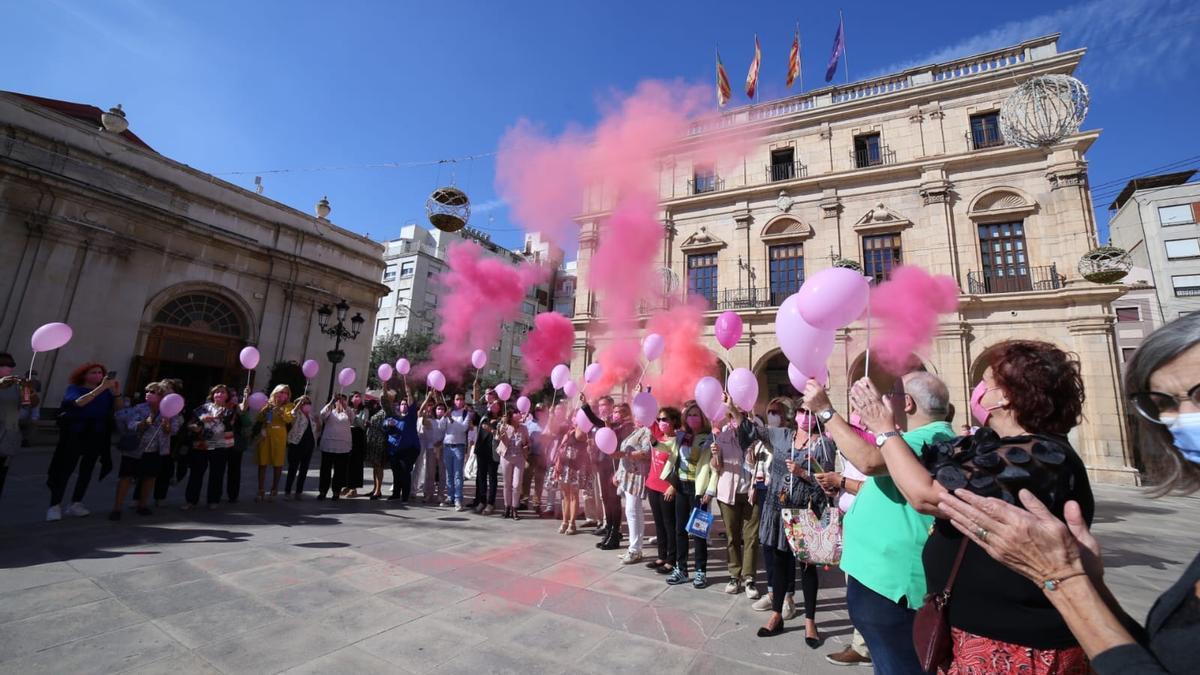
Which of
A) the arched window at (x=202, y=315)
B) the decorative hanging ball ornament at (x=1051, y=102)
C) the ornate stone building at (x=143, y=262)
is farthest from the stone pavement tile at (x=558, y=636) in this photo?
the arched window at (x=202, y=315)

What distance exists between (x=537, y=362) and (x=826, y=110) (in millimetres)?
14944

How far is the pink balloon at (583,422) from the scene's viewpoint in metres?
6.69

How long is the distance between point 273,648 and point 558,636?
6.01 feet

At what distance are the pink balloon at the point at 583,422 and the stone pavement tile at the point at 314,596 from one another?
334 centimetres

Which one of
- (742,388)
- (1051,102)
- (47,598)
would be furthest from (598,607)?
(1051,102)

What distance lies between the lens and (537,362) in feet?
50.5

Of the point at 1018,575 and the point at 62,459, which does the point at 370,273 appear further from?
the point at 1018,575

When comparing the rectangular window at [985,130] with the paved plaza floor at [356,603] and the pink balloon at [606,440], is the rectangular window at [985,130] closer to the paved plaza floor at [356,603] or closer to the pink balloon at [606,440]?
the paved plaza floor at [356,603]

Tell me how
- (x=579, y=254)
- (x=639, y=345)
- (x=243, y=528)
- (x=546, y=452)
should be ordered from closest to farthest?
(x=243, y=528) → (x=546, y=452) → (x=639, y=345) → (x=579, y=254)

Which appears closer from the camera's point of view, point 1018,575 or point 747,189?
point 1018,575

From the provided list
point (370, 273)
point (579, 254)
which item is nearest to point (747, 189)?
point (579, 254)

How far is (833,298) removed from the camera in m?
2.83

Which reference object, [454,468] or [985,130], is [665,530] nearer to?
[454,468]

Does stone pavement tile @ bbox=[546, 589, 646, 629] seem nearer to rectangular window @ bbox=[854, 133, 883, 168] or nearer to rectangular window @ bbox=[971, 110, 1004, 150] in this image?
rectangular window @ bbox=[854, 133, 883, 168]
